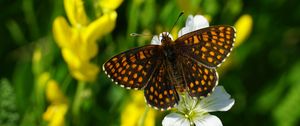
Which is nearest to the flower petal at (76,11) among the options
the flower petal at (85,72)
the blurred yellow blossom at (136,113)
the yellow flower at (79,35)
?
the yellow flower at (79,35)

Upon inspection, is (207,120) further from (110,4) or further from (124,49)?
(124,49)

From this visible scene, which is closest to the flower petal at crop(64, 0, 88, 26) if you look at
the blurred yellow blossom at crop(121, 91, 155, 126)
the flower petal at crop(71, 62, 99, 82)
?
the flower petal at crop(71, 62, 99, 82)

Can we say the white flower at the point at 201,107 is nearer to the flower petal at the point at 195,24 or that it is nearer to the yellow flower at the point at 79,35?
the flower petal at the point at 195,24

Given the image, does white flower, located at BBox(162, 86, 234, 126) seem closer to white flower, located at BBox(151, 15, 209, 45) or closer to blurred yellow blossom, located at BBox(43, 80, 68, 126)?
white flower, located at BBox(151, 15, 209, 45)

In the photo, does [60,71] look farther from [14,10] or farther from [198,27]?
[198,27]

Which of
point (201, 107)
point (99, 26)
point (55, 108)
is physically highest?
point (99, 26)

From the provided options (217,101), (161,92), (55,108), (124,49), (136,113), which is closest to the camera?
(161,92)

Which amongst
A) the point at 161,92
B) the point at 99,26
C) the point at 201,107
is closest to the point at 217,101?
the point at 201,107

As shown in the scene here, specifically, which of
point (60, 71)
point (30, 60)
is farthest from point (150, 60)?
point (30, 60)
